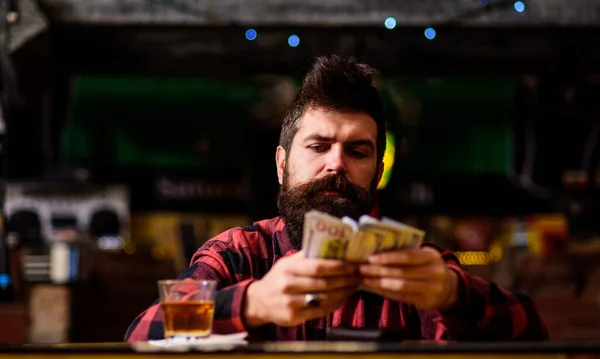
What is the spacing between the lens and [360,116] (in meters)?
2.15

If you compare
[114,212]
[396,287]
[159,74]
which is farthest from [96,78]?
[396,287]

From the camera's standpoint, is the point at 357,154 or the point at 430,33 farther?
the point at 430,33

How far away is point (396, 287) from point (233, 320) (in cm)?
35

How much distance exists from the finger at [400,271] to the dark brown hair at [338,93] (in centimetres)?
69

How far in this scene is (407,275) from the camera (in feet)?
5.04

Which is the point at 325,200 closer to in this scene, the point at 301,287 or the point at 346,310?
the point at 346,310

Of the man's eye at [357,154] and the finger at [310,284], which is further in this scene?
the man's eye at [357,154]

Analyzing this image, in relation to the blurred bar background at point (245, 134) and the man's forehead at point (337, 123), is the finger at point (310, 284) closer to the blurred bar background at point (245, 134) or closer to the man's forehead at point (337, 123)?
the man's forehead at point (337, 123)

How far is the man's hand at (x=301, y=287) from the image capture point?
4.95ft

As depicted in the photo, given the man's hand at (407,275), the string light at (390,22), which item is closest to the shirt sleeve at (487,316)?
the man's hand at (407,275)

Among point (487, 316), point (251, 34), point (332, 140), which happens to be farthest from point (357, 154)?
point (251, 34)

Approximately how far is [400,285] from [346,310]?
540mm

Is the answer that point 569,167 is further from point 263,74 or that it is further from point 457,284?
point 457,284

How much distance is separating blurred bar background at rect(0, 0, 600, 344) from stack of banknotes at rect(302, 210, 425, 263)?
1.27 meters
